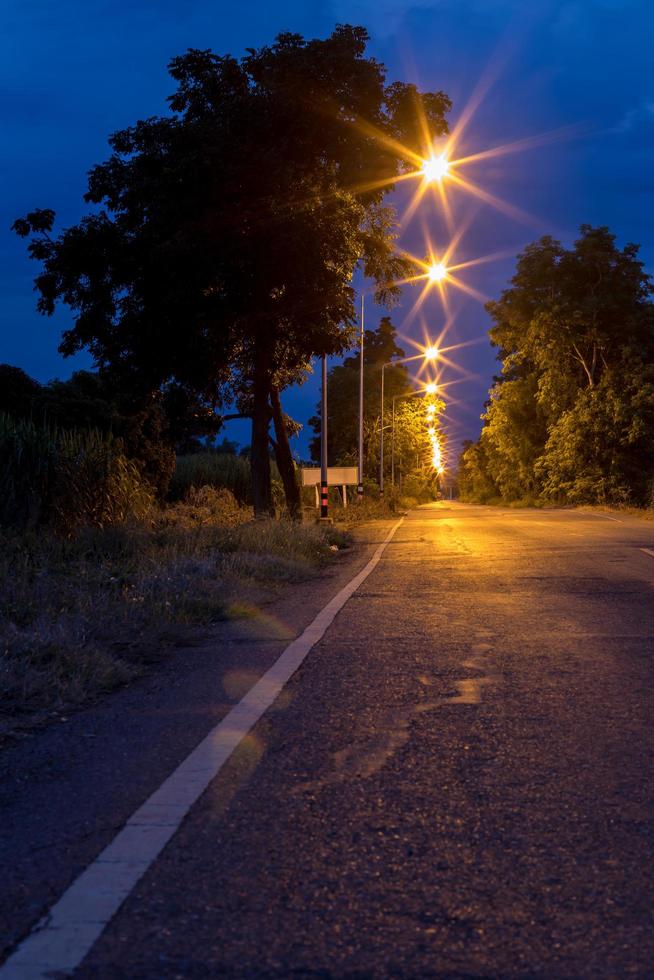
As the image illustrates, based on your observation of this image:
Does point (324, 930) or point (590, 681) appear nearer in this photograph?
point (324, 930)

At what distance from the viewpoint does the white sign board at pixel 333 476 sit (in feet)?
111

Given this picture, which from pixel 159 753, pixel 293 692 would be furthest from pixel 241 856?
pixel 293 692

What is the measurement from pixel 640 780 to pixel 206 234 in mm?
20285

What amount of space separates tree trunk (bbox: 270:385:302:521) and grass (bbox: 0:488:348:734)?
31.2 feet

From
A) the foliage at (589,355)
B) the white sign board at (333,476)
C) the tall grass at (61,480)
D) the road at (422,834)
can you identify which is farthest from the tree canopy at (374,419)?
the road at (422,834)

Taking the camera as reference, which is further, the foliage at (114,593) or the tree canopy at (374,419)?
the tree canopy at (374,419)

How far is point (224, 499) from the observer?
1147 inches

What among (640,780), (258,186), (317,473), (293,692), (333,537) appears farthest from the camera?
(317,473)

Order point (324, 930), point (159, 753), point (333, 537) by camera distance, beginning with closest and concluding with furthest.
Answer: point (324, 930), point (159, 753), point (333, 537)

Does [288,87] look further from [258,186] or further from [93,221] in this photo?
[93,221]

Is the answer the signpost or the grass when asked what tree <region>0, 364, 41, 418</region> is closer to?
the signpost

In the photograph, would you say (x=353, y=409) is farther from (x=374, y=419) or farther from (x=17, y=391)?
(x=17, y=391)

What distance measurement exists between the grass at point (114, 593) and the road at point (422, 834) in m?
1.41

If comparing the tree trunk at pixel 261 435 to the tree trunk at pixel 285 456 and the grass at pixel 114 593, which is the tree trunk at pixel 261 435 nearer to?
the tree trunk at pixel 285 456
